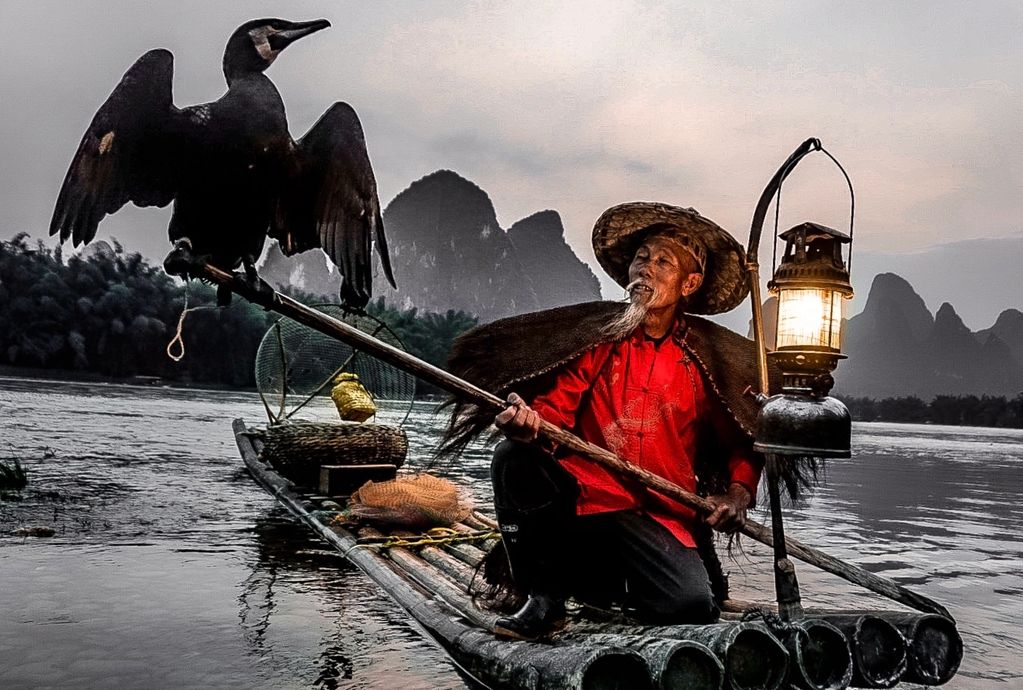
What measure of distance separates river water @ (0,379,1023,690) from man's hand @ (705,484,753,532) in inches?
36.9

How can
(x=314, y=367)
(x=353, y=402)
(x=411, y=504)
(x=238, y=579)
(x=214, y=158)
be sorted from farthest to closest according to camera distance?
1. (x=314, y=367)
2. (x=353, y=402)
3. (x=411, y=504)
4. (x=238, y=579)
5. (x=214, y=158)

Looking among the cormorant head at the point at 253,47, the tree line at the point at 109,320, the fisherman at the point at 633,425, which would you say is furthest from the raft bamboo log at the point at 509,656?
the tree line at the point at 109,320

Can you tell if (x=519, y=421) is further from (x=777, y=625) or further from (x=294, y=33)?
(x=294, y=33)

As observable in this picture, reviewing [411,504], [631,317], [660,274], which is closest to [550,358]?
[631,317]

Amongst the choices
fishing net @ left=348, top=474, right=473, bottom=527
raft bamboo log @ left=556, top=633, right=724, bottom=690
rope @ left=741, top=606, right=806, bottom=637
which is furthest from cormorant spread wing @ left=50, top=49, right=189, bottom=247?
fishing net @ left=348, top=474, right=473, bottom=527

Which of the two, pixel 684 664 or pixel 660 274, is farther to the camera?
pixel 660 274

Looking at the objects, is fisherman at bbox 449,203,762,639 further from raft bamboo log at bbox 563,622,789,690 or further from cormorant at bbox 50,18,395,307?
cormorant at bbox 50,18,395,307

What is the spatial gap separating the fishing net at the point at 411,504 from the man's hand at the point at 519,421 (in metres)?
2.41

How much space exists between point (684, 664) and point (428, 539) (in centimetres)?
250

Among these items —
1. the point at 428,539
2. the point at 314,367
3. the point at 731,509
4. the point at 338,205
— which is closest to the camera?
the point at 338,205

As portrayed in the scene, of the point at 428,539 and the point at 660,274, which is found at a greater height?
the point at 660,274

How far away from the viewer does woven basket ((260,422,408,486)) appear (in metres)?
6.42

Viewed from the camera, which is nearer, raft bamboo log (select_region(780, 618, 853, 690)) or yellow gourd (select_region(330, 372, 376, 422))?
raft bamboo log (select_region(780, 618, 853, 690))

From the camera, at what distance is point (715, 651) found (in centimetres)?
221
